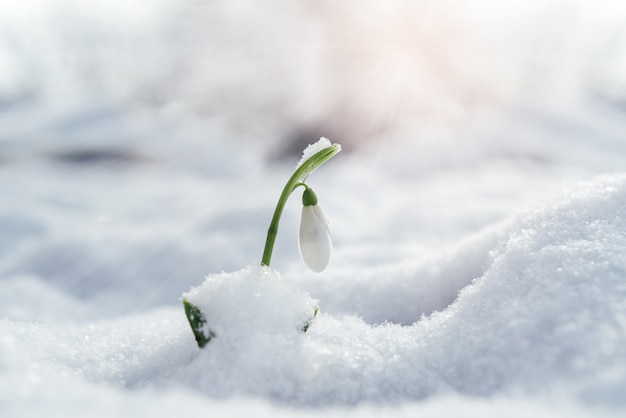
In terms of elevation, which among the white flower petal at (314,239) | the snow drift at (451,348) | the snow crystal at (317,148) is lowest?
the snow drift at (451,348)

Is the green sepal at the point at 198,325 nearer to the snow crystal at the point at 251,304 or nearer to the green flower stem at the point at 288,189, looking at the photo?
the snow crystal at the point at 251,304

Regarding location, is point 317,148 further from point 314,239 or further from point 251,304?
Answer: point 251,304

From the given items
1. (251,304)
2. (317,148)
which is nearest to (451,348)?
(251,304)

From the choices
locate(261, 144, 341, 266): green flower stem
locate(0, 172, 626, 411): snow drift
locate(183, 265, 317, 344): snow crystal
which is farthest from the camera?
locate(261, 144, 341, 266): green flower stem

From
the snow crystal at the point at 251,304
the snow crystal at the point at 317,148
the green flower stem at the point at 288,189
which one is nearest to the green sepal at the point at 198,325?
the snow crystal at the point at 251,304

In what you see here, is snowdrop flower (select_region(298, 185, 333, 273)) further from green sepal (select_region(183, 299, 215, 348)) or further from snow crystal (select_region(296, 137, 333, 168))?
green sepal (select_region(183, 299, 215, 348))

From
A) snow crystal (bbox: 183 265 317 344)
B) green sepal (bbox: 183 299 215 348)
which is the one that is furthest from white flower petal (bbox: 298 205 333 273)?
green sepal (bbox: 183 299 215 348)

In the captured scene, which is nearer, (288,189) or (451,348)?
(451,348)

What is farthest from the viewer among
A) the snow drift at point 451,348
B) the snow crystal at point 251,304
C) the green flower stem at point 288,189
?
the green flower stem at point 288,189
